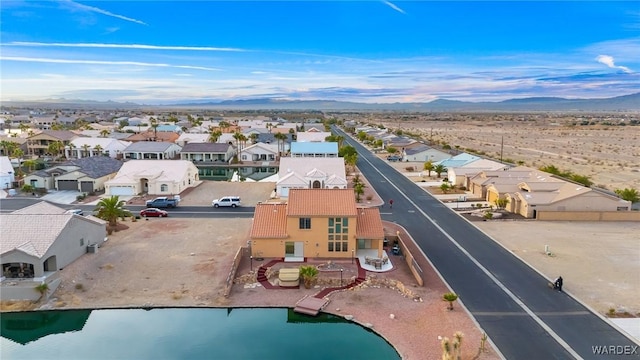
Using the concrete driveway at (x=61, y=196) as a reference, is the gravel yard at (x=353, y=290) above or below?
below

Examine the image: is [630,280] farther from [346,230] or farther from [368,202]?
[368,202]

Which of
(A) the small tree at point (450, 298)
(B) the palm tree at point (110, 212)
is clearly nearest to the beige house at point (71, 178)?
(B) the palm tree at point (110, 212)

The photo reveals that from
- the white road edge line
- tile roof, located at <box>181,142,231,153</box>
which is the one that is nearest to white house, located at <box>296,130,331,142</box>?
tile roof, located at <box>181,142,231,153</box>

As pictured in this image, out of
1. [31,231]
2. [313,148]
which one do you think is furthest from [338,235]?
[313,148]

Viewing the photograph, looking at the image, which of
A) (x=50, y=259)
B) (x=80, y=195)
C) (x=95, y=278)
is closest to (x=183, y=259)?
(x=95, y=278)

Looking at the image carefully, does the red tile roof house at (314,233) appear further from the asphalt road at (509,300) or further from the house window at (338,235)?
the asphalt road at (509,300)

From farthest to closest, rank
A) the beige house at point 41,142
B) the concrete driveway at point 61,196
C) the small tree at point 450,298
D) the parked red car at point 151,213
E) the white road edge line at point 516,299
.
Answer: the beige house at point 41,142 < the concrete driveway at point 61,196 < the parked red car at point 151,213 < the small tree at point 450,298 < the white road edge line at point 516,299

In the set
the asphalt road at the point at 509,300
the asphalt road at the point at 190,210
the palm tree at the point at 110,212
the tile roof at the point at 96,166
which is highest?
the tile roof at the point at 96,166
